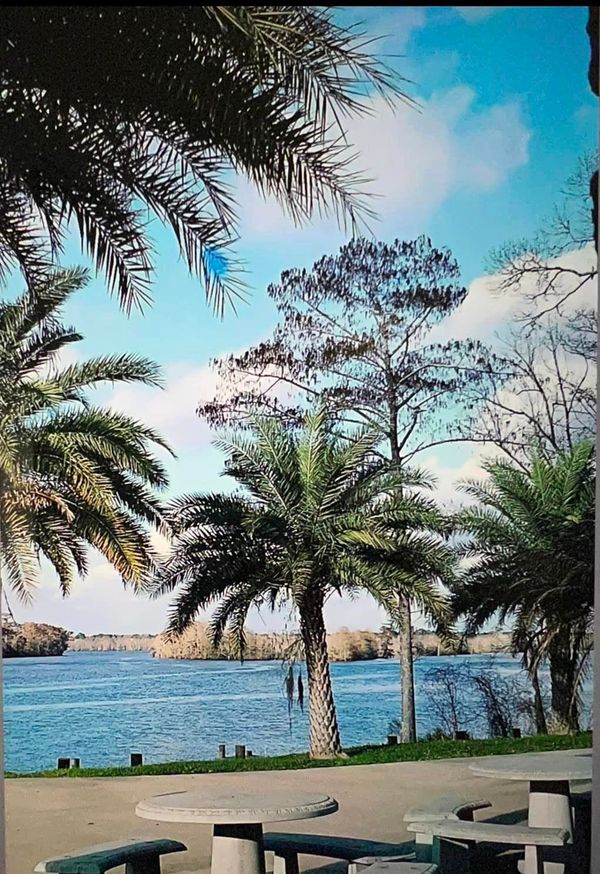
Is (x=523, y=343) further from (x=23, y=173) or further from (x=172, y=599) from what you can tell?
(x=23, y=173)

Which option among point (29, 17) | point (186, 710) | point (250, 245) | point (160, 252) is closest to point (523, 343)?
point (250, 245)

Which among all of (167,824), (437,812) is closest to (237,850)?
(167,824)

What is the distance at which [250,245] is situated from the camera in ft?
11.8

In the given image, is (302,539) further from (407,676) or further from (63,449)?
(63,449)

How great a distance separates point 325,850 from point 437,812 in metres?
0.34

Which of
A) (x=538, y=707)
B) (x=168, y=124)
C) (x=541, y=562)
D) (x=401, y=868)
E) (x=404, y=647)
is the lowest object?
(x=401, y=868)

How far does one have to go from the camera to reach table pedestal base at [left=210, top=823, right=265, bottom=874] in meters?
3.45

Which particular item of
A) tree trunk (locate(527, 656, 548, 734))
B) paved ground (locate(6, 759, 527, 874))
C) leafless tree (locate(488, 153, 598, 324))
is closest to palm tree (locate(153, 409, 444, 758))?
paved ground (locate(6, 759, 527, 874))

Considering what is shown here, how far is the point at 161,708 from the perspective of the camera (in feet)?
11.7

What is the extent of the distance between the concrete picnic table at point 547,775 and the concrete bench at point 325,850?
0.36 m

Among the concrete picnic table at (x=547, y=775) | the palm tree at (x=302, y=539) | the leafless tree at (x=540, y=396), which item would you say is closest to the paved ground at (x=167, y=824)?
the palm tree at (x=302, y=539)

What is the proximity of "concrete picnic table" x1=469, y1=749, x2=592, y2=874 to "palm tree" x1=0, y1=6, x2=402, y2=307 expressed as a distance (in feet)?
5.30

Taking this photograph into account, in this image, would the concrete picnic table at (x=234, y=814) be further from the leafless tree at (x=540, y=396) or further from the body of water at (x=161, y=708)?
the leafless tree at (x=540, y=396)

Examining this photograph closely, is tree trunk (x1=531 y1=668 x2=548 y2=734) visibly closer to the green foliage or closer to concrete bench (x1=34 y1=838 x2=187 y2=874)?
the green foliage
